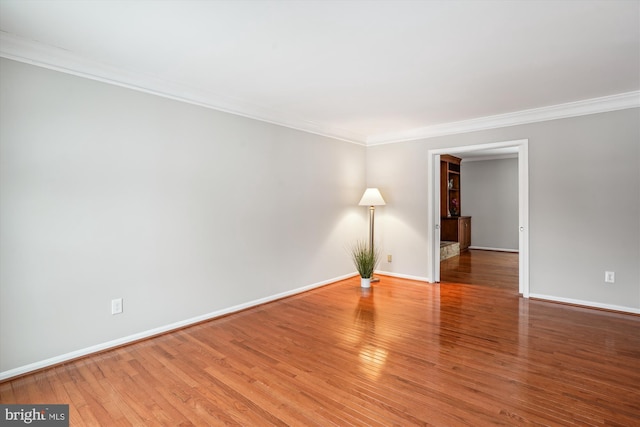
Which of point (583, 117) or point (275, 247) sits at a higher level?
point (583, 117)

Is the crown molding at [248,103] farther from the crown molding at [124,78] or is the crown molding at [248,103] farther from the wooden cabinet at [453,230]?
the wooden cabinet at [453,230]

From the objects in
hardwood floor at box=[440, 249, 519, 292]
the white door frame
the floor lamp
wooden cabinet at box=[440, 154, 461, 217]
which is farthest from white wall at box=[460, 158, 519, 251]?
the floor lamp

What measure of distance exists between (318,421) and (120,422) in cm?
113

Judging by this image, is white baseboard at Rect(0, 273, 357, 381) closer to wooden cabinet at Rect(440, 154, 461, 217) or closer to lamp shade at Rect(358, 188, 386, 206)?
lamp shade at Rect(358, 188, 386, 206)

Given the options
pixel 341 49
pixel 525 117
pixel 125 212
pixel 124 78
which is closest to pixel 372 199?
pixel 525 117

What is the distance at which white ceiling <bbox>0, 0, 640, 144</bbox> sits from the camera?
80.8 inches

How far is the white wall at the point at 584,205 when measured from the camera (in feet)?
12.1

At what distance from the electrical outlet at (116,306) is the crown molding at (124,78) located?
1.86m

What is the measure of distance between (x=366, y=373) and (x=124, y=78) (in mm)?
3112

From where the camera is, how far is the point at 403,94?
11.7 ft

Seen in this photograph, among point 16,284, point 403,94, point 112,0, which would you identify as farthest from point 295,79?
point 16,284

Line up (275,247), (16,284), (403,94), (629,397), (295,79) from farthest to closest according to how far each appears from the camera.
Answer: (275,247) → (403,94) → (295,79) → (16,284) → (629,397)

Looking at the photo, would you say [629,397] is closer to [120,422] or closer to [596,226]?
[596,226]

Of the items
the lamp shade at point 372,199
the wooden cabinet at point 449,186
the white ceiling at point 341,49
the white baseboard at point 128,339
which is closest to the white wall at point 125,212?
the white baseboard at point 128,339
